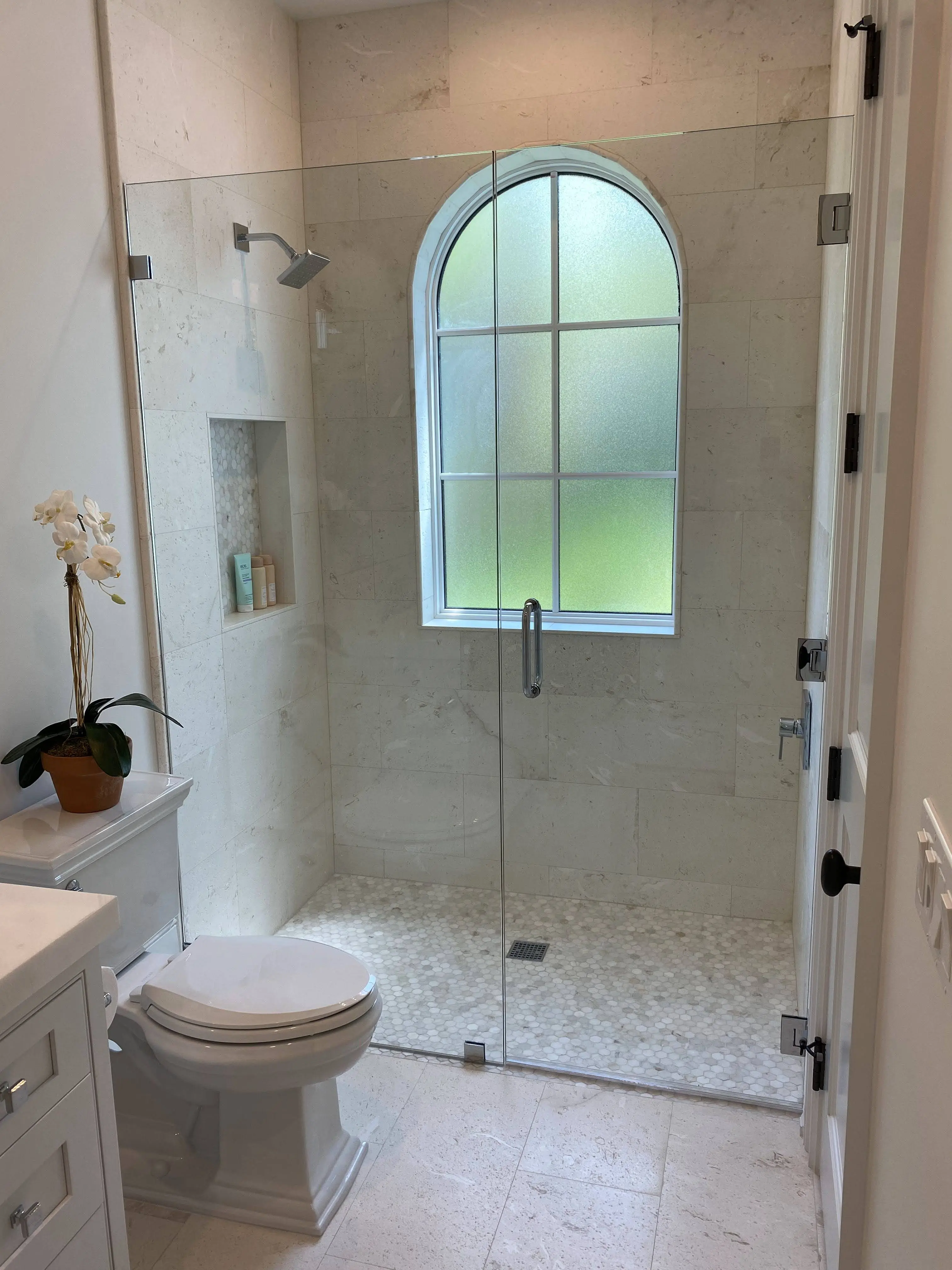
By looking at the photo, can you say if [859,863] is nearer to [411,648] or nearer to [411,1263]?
[411,1263]

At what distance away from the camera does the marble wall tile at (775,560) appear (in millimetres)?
2322

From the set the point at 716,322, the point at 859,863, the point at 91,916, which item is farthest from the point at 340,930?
the point at 716,322

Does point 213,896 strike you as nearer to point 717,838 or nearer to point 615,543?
point 717,838

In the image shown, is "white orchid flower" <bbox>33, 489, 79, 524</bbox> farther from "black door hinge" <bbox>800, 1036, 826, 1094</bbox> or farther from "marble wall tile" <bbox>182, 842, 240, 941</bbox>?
"black door hinge" <bbox>800, 1036, 826, 1094</bbox>

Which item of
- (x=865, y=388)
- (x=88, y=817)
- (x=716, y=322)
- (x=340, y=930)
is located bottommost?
(x=340, y=930)

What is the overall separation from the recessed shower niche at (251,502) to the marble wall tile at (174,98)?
70 centimetres

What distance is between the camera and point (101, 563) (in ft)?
6.17

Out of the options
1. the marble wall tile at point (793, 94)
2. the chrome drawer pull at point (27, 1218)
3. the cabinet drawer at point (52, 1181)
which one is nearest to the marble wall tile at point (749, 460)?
the marble wall tile at point (793, 94)

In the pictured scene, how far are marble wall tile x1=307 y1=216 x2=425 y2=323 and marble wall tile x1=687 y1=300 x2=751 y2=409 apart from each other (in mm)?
766

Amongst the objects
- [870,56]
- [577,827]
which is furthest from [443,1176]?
[870,56]

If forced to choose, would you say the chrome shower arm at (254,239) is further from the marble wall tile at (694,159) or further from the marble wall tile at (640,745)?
the marble wall tile at (640,745)

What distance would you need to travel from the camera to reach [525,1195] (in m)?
1.93

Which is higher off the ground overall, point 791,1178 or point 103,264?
point 103,264

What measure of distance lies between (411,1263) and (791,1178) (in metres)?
0.80
